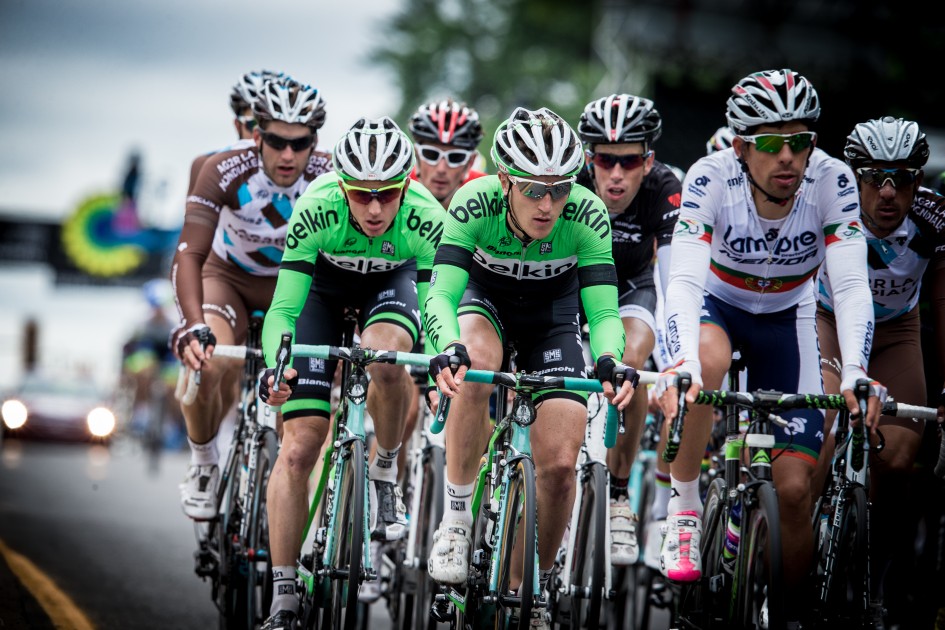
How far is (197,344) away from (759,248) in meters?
2.94

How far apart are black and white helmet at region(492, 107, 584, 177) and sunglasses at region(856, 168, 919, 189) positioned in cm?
181

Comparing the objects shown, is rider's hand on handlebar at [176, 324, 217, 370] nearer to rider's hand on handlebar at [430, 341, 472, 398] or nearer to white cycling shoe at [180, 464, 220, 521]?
white cycling shoe at [180, 464, 220, 521]

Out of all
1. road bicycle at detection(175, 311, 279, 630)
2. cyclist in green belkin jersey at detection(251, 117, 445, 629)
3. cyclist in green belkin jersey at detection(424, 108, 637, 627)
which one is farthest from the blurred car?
cyclist in green belkin jersey at detection(424, 108, 637, 627)

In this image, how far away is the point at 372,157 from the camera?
20.7 feet

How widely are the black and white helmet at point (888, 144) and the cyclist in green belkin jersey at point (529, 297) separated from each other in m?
1.63

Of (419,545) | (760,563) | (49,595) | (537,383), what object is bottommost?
(49,595)

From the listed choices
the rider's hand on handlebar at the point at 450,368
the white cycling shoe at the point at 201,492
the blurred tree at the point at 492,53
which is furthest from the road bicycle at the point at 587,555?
the blurred tree at the point at 492,53

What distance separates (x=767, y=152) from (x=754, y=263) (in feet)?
2.02

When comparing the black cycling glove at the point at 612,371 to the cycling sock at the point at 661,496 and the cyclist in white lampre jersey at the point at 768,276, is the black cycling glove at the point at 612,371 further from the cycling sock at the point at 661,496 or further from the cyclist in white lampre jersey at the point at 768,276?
the cycling sock at the point at 661,496

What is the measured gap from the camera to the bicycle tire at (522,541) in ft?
17.6

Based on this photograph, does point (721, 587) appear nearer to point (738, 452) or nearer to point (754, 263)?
point (738, 452)

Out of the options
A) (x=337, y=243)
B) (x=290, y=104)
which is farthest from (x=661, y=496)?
(x=290, y=104)

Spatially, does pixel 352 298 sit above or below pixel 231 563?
above

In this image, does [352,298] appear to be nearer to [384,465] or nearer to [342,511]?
[384,465]
